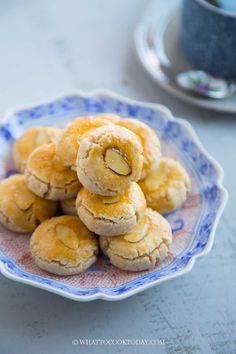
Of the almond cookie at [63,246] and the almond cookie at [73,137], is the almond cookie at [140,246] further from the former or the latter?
the almond cookie at [73,137]

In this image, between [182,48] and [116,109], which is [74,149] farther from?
[182,48]

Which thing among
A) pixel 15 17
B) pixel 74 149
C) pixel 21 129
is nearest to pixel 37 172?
pixel 74 149

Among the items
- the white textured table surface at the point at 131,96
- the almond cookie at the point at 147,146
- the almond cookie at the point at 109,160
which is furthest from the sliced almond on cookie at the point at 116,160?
the white textured table surface at the point at 131,96

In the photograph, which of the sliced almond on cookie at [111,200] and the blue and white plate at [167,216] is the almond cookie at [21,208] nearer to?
the blue and white plate at [167,216]

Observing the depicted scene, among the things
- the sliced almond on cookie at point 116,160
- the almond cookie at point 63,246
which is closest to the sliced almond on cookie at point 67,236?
the almond cookie at point 63,246

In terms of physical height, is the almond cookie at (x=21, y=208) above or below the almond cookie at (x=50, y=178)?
below

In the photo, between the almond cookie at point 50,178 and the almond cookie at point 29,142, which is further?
the almond cookie at point 29,142

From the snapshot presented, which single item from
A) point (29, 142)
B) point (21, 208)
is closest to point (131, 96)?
point (29, 142)
